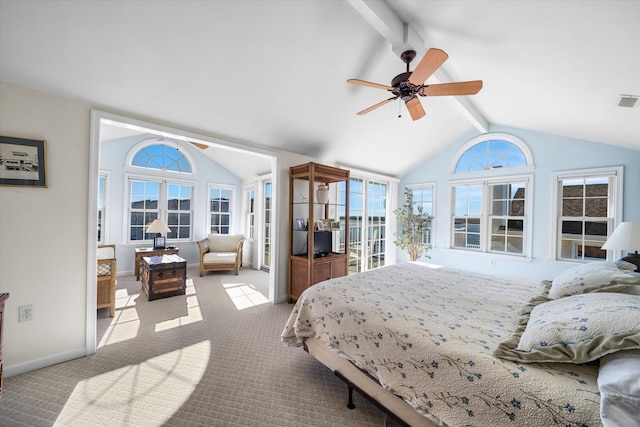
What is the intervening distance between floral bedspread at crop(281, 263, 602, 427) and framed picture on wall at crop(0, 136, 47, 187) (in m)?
2.44

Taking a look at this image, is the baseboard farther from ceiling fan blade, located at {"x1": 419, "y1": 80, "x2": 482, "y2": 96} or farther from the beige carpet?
ceiling fan blade, located at {"x1": 419, "y1": 80, "x2": 482, "y2": 96}

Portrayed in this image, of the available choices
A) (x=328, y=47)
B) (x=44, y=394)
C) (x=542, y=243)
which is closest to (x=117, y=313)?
(x=44, y=394)

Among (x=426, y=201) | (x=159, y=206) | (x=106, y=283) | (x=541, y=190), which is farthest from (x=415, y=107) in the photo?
(x=159, y=206)

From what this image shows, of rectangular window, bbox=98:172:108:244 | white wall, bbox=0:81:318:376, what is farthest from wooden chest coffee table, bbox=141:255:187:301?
rectangular window, bbox=98:172:108:244

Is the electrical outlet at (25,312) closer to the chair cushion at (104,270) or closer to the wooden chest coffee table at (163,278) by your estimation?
the chair cushion at (104,270)

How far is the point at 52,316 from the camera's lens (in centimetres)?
218

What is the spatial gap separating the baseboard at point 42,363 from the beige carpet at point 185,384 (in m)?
0.05

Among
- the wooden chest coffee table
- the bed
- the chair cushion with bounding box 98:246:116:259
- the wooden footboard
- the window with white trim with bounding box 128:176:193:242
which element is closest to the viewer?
the bed

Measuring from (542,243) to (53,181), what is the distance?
6317mm

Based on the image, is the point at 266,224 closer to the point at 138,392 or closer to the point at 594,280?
the point at 138,392

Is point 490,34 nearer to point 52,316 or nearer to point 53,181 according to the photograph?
point 53,181

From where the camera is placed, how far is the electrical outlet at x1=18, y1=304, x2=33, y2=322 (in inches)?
80.6

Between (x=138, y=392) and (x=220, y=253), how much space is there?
148 inches

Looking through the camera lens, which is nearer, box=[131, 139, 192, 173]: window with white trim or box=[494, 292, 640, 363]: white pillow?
box=[494, 292, 640, 363]: white pillow
